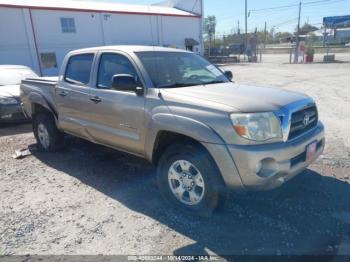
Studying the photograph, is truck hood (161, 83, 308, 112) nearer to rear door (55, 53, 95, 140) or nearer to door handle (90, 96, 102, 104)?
door handle (90, 96, 102, 104)

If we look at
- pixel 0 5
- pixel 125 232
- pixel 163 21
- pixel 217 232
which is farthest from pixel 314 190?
pixel 163 21

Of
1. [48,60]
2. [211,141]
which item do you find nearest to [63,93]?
[211,141]

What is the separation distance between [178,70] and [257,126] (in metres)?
1.59

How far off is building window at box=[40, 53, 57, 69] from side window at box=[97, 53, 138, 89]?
19.9 m

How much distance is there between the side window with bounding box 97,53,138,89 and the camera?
13.5ft

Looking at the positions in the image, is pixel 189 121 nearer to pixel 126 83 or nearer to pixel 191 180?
pixel 191 180

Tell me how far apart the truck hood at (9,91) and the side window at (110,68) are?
5098 millimetres

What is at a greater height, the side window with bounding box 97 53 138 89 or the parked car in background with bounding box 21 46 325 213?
the side window with bounding box 97 53 138 89

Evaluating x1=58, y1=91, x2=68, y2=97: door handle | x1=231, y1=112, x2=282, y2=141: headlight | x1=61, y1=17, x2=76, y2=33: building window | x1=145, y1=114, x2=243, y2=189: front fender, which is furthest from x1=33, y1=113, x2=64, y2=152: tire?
x1=61, y1=17, x2=76, y2=33: building window

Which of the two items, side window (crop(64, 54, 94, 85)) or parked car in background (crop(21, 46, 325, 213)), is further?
side window (crop(64, 54, 94, 85))

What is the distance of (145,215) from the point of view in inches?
144

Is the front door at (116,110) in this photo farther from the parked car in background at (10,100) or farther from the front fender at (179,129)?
the parked car in background at (10,100)

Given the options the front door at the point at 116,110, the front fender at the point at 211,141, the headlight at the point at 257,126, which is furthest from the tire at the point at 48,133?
the headlight at the point at 257,126

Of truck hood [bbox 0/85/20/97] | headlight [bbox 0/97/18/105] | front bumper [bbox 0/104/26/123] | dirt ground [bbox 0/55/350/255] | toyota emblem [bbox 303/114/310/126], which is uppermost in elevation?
toyota emblem [bbox 303/114/310/126]
